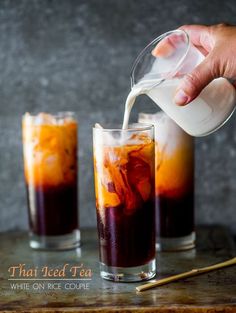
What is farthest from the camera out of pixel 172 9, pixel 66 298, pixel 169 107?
pixel 172 9

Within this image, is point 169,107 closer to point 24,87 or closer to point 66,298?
point 66,298

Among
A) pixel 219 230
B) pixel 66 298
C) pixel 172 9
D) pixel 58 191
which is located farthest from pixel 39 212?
pixel 172 9

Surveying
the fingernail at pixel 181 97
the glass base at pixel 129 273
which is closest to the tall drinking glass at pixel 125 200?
the glass base at pixel 129 273

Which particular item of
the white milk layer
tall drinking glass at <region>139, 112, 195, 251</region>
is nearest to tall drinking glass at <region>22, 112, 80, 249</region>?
tall drinking glass at <region>139, 112, 195, 251</region>

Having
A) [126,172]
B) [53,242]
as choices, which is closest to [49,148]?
[53,242]

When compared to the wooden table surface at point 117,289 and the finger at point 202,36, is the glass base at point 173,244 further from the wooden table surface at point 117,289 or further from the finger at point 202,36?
the finger at point 202,36

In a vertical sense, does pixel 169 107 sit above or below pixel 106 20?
below

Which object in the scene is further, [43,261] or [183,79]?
[43,261]

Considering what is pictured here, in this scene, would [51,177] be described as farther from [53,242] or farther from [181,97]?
[181,97]
